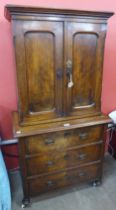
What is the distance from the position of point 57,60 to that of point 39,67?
0.51ft

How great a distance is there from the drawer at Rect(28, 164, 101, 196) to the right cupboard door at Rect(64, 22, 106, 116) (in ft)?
1.91

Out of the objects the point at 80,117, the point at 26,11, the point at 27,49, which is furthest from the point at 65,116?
the point at 26,11

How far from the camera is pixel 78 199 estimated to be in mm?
1742

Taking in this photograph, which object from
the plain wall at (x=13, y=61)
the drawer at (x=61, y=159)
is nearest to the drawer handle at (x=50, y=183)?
the drawer at (x=61, y=159)

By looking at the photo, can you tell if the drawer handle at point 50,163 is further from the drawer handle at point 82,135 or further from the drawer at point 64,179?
the drawer handle at point 82,135

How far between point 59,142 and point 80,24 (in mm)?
974

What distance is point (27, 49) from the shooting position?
51.3 inches

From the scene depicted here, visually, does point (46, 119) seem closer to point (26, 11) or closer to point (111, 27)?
point (26, 11)

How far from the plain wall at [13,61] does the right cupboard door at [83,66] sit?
0.48 meters

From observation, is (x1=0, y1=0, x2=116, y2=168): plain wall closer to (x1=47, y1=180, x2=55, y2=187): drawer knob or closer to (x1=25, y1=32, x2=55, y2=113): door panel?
(x1=25, y1=32, x2=55, y2=113): door panel

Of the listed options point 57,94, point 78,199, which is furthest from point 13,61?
point 78,199

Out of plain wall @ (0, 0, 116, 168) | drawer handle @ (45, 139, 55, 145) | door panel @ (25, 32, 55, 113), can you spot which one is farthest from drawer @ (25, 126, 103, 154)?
plain wall @ (0, 0, 116, 168)

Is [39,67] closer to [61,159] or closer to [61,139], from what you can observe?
[61,139]

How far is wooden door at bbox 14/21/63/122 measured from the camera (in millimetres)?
1273
